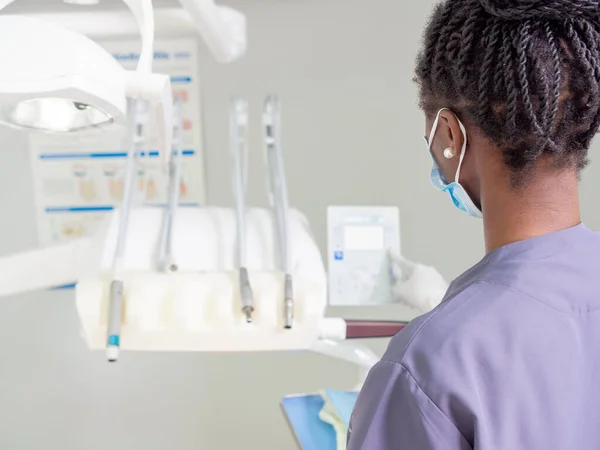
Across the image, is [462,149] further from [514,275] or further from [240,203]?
[240,203]

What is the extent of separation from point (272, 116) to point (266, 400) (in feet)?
3.04

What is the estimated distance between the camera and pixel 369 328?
993 mm

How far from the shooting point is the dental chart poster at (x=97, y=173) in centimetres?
151

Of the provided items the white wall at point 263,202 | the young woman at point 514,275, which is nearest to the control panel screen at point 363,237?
the white wall at point 263,202

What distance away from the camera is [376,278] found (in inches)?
50.8

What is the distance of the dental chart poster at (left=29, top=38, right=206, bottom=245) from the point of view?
151cm

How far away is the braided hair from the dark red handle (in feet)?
1.47

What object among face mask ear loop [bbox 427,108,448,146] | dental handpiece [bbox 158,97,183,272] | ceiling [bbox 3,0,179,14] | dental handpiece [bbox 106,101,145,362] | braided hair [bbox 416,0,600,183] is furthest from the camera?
ceiling [bbox 3,0,179,14]

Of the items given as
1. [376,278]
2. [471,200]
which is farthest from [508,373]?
[376,278]

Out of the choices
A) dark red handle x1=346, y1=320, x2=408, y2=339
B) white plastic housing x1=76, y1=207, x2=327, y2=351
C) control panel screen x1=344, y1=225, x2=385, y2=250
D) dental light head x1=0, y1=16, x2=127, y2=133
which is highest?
dental light head x1=0, y1=16, x2=127, y2=133

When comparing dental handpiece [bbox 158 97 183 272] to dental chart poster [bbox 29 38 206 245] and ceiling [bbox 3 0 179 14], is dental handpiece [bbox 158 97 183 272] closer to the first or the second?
dental chart poster [bbox 29 38 206 245]

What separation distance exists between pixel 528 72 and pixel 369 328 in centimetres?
55

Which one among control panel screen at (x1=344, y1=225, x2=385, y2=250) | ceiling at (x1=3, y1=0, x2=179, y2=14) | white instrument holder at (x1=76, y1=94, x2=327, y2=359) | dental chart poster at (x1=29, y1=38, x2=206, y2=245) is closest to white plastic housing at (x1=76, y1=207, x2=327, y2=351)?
white instrument holder at (x1=76, y1=94, x2=327, y2=359)

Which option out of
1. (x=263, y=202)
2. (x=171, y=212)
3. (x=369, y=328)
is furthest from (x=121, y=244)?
(x=263, y=202)
